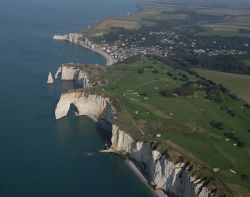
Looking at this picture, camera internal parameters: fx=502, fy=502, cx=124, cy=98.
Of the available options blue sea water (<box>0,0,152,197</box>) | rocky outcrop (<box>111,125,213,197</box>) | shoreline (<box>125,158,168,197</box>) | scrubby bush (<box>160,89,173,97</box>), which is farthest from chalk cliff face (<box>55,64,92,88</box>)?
shoreline (<box>125,158,168,197</box>)

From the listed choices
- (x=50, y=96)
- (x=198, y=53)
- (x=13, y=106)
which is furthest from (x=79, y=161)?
(x=198, y=53)

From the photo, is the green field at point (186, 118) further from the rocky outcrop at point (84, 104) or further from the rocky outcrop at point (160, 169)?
the rocky outcrop at point (84, 104)

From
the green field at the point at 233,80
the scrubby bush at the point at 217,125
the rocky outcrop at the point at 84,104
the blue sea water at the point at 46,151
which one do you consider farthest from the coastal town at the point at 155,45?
the scrubby bush at the point at 217,125

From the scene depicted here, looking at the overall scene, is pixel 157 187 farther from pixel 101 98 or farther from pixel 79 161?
pixel 101 98

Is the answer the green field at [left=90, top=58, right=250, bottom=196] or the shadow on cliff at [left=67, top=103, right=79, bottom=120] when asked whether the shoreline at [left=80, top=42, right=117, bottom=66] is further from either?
the shadow on cliff at [left=67, top=103, right=79, bottom=120]

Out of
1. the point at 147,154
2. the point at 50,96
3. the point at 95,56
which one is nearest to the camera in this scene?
the point at 147,154

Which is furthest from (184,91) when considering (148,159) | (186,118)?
(148,159)
